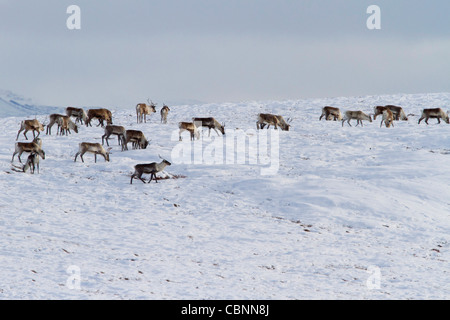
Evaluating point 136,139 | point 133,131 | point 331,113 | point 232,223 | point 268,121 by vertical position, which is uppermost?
point 331,113

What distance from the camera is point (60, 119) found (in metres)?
33.7

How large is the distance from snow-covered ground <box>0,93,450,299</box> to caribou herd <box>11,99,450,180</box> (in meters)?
0.67

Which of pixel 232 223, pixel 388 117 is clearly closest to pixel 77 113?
pixel 388 117

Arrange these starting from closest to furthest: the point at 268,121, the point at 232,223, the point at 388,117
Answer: the point at 232,223 → the point at 268,121 → the point at 388,117

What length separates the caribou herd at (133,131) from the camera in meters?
24.7

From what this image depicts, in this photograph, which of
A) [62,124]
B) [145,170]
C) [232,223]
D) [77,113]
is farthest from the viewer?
[77,113]

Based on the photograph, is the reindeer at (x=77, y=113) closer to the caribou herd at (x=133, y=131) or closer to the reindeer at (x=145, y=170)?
the caribou herd at (x=133, y=131)

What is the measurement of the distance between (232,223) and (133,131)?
475 inches

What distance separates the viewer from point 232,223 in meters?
19.0

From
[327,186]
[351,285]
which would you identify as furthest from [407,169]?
[351,285]

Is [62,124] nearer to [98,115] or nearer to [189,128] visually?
[98,115]

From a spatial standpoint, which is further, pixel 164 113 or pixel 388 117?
pixel 164 113
